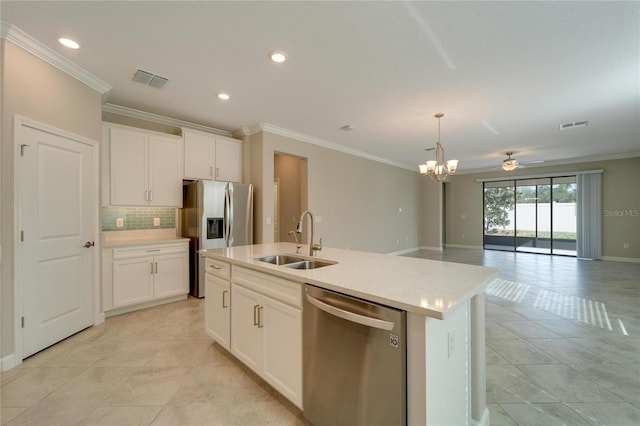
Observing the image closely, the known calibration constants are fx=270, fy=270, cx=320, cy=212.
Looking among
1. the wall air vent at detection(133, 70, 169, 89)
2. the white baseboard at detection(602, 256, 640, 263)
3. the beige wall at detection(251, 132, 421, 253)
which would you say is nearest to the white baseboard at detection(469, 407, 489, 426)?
the beige wall at detection(251, 132, 421, 253)

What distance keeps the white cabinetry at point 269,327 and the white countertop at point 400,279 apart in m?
0.11

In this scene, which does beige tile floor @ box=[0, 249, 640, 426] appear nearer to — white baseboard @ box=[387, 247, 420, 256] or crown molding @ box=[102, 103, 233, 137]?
crown molding @ box=[102, 103, 233, 137]

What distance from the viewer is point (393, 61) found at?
2.54m

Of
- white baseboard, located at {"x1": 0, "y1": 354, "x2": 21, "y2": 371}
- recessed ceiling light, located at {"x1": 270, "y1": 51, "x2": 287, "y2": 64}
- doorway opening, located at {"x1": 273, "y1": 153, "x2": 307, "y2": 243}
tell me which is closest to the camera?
white baseboard, located at {"x1": 0, "y1": 354, "x2": 21, "y2": 371}

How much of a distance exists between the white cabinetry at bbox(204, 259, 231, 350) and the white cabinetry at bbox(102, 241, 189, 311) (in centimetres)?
149

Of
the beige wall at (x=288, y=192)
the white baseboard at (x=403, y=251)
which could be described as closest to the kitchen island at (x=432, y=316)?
the beige wall at (x=288, y=192)

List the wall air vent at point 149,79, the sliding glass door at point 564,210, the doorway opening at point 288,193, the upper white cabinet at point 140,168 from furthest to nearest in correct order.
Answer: the sliding glass door at point 564,210 → the doorway opening at point 288,193 → the upper white cabinet at point 140,168 → the wall air vent at point 149,79

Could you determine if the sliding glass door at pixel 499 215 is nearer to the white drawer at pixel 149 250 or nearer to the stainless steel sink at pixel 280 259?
the stainless steel sink at pixel 280 259

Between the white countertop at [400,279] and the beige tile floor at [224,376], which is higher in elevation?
the white countertop at [400,279]

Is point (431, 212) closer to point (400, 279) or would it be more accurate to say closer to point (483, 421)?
point (483, 421)

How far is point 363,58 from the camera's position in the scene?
2490 millimetres

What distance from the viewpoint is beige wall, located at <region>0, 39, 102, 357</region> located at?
215 cm

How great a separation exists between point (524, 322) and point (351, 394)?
9.32ft

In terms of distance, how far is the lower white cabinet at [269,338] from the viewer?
1.63 meters
